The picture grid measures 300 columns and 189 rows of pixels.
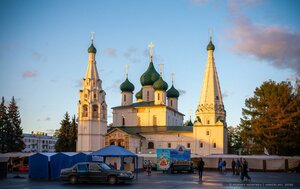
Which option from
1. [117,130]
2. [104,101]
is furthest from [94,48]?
[117,130]

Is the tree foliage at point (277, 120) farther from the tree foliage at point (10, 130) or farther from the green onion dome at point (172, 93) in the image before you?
the tree foliage at point (10, 130)

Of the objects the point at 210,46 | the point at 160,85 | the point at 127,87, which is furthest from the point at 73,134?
the point at 210,46

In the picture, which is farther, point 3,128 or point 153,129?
point 153,129

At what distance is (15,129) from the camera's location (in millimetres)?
71938

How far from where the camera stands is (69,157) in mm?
31906

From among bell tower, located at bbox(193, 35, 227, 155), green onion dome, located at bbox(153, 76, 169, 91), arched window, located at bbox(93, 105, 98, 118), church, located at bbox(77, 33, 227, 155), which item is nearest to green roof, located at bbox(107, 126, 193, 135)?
→ church, located at bbox(77, 33, 227, 155)

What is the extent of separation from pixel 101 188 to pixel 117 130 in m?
50.5

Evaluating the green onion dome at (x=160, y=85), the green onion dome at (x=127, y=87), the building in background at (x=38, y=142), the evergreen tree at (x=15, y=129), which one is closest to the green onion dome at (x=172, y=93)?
the green onion dome at (x=160, y=85)

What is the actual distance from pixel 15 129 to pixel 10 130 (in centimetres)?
143

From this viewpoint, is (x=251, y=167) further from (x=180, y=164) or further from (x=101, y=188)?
(x=101, y=188)

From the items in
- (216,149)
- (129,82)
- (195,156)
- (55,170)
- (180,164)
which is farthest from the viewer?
(129,82)

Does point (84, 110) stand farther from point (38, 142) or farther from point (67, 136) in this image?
point (38, 142)

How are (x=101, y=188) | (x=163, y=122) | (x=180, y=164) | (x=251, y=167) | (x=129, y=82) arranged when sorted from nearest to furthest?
(x=101, y=188) → (x=180, y=164) → (x=251, y=167) → (x=163, y=122) → (x=129, y=82)

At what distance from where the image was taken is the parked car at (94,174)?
1017 inches
